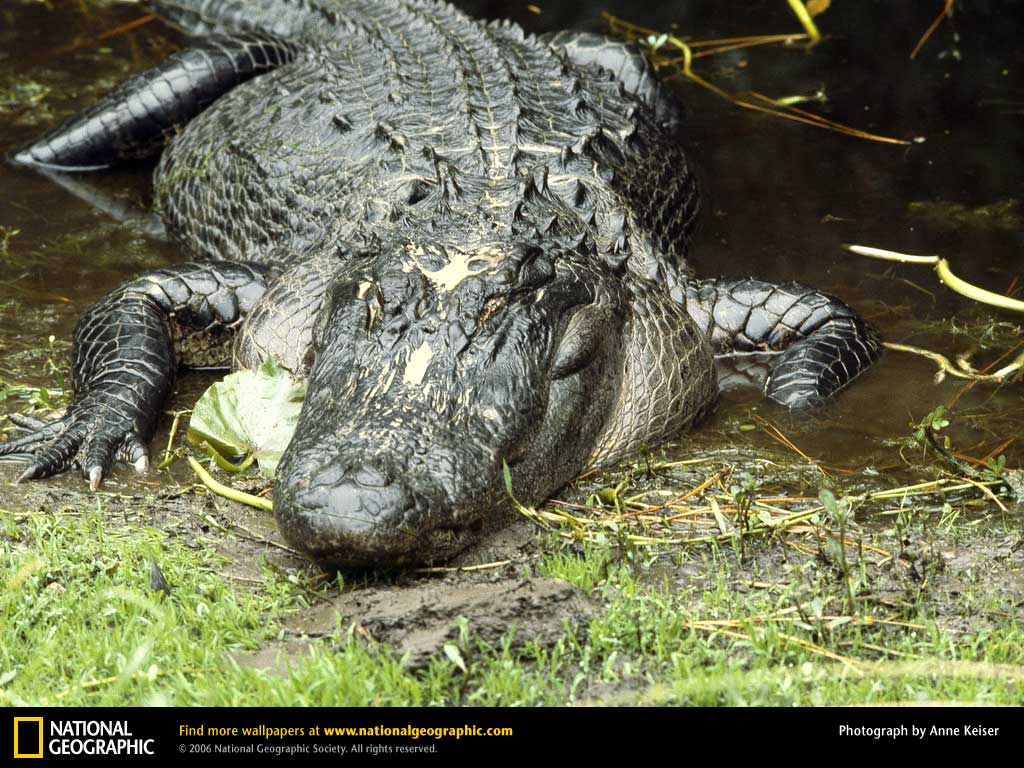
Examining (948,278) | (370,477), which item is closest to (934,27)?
(948,278)

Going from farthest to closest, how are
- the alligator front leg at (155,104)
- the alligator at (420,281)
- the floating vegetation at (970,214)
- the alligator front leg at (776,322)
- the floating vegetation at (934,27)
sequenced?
the floating vegetation at (934,27), the alligator front leg at (155,104), the floating vegetation at (970,214), the alligator front leg at (776,322), the alligator at (420,281)

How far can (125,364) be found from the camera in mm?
4961

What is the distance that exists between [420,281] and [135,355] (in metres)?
1.38

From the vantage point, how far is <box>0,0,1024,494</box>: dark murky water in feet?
17.0

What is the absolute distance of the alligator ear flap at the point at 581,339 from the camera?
4359mm

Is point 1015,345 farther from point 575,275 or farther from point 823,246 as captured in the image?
point 575,275

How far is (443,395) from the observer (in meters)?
3.91

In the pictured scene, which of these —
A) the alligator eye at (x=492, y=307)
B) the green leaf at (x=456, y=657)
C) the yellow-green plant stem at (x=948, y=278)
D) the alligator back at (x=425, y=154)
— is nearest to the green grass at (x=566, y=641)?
the green leaf at (x=456, y=657)

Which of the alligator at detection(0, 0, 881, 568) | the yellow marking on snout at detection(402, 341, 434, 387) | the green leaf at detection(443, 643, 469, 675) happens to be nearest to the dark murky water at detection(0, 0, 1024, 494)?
the alligator at detection(0, 0, 881, 568)

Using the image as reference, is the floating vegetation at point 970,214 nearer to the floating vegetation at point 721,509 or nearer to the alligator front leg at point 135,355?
the floating vegetation at point 721,509

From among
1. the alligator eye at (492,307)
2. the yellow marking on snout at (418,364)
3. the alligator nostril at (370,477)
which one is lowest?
the alligator nostril at (370,477)

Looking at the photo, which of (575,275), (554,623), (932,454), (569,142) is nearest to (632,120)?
(569,142)
